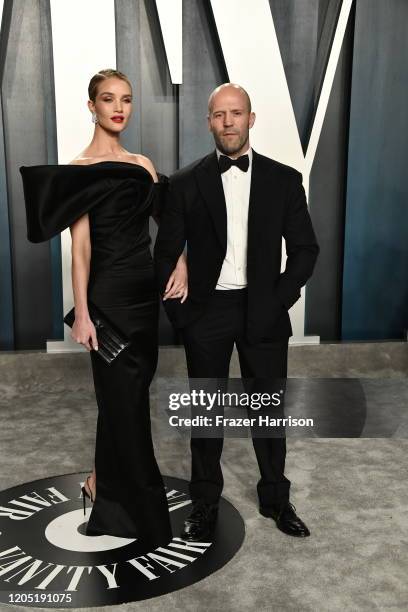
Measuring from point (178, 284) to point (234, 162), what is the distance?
53 cm

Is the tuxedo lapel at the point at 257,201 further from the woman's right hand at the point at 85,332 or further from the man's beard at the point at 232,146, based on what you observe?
the woman's right hand at the point at 85,332


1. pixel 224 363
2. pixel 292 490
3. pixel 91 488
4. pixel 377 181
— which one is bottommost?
pixel 292 490

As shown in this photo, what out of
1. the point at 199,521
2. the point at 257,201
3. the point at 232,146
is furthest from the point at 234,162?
the point at 199,521

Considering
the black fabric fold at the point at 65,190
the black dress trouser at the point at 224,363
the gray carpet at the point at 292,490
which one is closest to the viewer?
the gray carpet at the point at 292,490

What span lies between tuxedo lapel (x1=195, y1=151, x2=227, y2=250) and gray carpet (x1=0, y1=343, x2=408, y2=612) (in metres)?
1.24

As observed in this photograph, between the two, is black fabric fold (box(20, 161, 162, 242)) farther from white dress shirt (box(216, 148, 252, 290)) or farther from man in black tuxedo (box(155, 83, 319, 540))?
white dress shirt (box(216, 148, 252, 290))

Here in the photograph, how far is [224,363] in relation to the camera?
9.31 feet

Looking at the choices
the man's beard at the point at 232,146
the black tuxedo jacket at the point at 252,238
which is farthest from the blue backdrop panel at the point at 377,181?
the man's beard at the point at 232,146

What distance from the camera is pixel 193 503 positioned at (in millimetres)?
2896

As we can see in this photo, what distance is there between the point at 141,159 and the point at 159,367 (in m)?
2.26

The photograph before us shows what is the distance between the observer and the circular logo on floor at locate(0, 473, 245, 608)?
7.95 ft

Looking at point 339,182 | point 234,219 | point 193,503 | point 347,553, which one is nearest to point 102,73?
point 234,219

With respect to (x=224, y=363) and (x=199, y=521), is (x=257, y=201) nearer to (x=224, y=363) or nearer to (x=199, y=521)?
(x=224, y=363)

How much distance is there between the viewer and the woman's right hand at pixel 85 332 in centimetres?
263
